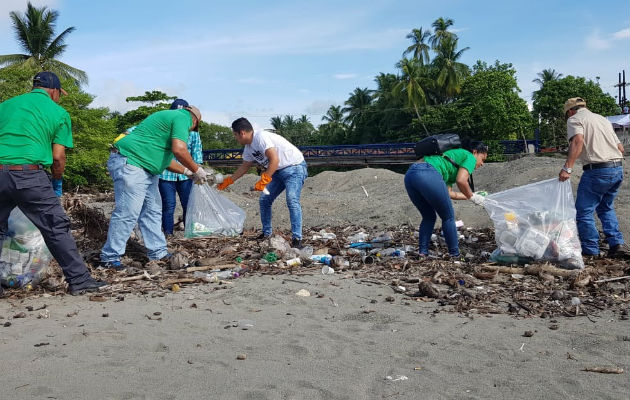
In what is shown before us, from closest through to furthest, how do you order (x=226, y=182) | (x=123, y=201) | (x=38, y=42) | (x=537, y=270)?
1. (x=537, y=270)
2. (x=123, y=201)
3. (x=226, y=182)
4. (x=38, y=42)

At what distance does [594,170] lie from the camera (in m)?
5.58

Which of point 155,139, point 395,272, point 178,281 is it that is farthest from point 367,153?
point 178,281

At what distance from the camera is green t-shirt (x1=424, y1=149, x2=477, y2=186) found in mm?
5594

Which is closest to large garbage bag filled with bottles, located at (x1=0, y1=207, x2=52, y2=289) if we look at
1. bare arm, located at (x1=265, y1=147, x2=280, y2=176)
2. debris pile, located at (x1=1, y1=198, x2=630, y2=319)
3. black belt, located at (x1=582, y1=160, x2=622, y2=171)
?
debris pile, located at (x1=1, y1=198, x2=630, y2=319)

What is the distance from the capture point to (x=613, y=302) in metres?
4.19

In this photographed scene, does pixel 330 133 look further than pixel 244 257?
Yes

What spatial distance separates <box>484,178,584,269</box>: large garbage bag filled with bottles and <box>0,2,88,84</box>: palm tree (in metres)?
32.0

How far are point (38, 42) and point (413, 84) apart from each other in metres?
25.3

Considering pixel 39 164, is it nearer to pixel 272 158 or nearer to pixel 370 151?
pixel 272 158

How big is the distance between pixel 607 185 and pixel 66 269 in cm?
490

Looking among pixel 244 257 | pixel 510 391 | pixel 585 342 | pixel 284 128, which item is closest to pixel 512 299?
pixel 585 342

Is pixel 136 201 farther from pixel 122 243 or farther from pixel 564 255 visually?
pixel 564 255

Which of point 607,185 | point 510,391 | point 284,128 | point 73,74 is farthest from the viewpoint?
point 284,128

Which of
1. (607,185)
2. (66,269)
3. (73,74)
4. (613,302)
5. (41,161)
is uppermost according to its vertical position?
(73,74)
